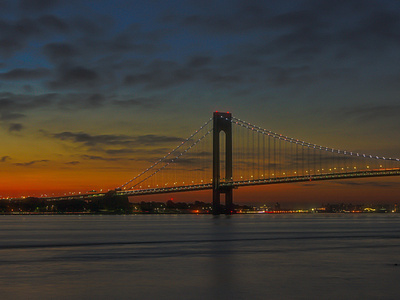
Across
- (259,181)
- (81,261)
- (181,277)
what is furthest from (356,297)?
(259,181)

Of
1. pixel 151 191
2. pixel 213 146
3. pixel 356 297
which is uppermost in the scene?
pixel 213 146

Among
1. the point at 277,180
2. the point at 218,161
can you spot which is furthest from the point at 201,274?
the point at 218,161

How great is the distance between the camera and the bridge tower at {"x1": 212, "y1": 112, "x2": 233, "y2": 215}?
84188mm

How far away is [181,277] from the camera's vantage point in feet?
50.6

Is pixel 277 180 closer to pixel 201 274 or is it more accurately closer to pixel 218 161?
pixel 218 161

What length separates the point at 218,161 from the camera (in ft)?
283

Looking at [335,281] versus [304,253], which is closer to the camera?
[335,281]

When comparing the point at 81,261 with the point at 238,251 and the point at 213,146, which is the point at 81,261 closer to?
the point at 238,251

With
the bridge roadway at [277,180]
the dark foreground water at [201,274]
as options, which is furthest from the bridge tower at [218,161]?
the dark foreground water at [201,274]

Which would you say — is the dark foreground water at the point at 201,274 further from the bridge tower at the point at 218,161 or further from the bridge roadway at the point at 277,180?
the bridge tower at the point at 218,161

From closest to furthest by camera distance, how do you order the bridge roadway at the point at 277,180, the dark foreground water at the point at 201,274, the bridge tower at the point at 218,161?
the dark foreground water at the point at 201,274 → the bridge roadway at the point at 277,180 → the bridge tower at the point at 218,161

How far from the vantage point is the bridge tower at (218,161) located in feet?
276

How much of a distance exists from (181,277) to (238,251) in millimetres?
9716

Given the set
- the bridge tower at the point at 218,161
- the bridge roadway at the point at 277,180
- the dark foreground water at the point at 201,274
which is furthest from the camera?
the bridge tower at the point at 218,161
